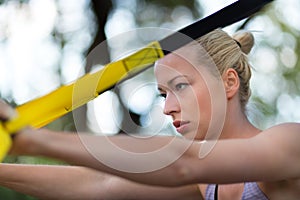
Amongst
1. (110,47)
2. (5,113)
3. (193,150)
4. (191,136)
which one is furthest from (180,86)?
(110,47)

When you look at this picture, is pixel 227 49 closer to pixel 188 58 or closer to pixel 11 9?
pixel 188 58

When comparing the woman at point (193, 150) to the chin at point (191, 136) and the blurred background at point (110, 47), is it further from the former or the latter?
the blurred background at point (110, 47)

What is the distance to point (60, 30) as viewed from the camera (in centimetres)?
390

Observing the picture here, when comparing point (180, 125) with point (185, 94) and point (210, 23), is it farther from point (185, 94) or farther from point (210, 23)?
point (210, 23)

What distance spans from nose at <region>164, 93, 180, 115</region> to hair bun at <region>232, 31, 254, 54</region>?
0.30m

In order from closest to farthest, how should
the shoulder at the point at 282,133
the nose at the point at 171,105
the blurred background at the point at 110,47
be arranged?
1. the shoulder at the point at 282,133
2. the nose at the point at 171,105
3. the blurred background at the point at 110,47

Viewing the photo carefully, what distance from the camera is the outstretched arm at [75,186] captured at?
6.31ft

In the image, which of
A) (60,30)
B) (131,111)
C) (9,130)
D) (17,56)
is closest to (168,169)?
(9,130)

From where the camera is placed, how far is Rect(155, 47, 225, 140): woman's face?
1.72 metres

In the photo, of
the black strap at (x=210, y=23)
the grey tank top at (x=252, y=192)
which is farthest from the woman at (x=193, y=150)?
the black strap at (x=210, y=23)

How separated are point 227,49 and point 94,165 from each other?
0.73 m

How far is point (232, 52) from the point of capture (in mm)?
1870

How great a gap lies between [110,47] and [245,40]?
4.92 feet

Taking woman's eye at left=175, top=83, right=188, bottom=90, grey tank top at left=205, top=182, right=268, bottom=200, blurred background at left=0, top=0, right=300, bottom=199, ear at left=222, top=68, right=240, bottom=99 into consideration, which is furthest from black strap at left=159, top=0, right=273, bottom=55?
blurred background at left=0, top=0, right=300, bottom=199
